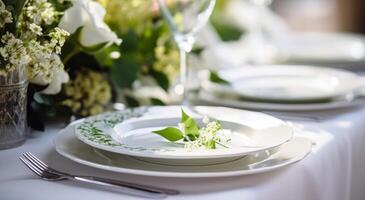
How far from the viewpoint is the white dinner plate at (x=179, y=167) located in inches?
26.5

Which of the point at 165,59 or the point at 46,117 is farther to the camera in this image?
the point at 165,59

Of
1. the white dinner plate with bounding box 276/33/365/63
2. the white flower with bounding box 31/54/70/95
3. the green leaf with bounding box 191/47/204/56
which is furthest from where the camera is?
the white dinner plate with bounding box 276/33/365/63

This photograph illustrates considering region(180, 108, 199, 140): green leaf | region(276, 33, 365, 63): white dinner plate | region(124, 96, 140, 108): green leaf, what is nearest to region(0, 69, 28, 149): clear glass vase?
region(180, 108, 199, 140): green leaf

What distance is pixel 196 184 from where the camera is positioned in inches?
26.8

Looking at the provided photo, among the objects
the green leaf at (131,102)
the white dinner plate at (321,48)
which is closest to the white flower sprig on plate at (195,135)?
the green leaf at (131,102)

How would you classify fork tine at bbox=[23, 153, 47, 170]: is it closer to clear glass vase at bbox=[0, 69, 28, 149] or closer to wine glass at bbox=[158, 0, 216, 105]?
clear glass vase at bbox=[0, 69, 28, 149]

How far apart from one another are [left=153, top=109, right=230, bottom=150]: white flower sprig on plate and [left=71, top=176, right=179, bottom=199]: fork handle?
86mm

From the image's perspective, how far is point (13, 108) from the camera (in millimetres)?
824

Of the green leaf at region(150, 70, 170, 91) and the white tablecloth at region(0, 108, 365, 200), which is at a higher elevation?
the green leaf at region(150, 70, 170, 91)

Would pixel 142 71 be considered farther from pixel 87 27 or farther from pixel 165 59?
pixel 87 27

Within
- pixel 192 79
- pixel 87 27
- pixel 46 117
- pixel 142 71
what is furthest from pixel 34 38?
pixel 192 79

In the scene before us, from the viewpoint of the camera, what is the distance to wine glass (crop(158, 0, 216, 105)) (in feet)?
3.53

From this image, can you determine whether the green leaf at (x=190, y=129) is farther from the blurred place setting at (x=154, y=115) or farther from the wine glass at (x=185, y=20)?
the wine glass at (x=185, y=20)

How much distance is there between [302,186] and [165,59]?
0.54m
